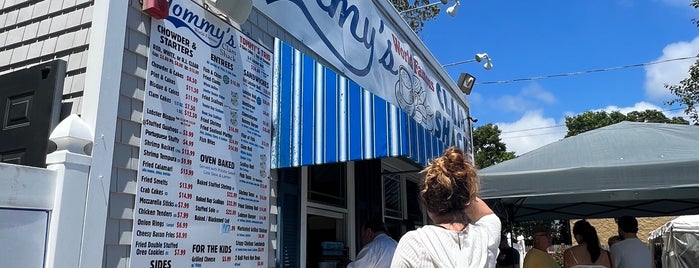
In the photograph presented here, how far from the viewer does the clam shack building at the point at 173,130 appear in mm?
2590

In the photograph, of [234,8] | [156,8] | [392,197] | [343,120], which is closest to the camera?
[156,8]

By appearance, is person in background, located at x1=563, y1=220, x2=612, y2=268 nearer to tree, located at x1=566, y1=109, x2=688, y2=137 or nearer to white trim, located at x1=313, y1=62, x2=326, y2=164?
white trim, located at x1=313, y1=62, x2=326, y2=164

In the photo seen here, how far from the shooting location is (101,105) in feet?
8.98

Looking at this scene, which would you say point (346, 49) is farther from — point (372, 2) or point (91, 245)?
point (91, 245)

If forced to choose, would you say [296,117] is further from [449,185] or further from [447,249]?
[447,249]

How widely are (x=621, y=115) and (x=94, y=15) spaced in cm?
3549

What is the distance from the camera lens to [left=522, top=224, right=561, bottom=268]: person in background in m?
4.61

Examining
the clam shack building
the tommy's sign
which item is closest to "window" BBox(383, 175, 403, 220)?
the tommy's sign

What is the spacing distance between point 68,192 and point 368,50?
3.68 meters

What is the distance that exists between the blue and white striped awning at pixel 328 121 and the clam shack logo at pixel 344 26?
57cm

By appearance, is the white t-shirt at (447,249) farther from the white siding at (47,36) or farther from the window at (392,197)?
the window at (392,197)

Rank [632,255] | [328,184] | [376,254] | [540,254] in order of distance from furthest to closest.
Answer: [328,184], [632,255], [376,254], [540,254]

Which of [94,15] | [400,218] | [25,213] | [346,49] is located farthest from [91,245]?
[400,218]

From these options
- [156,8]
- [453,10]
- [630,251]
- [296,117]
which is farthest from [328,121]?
[453,10]
